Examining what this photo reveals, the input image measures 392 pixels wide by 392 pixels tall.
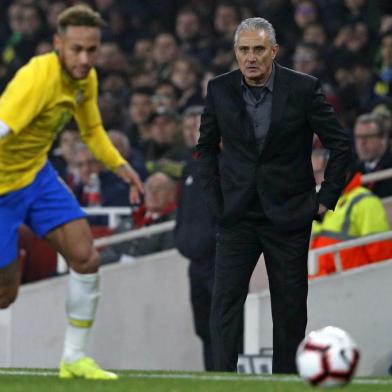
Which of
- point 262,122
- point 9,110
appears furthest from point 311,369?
point 9,110

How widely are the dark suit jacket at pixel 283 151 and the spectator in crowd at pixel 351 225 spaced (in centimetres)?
262

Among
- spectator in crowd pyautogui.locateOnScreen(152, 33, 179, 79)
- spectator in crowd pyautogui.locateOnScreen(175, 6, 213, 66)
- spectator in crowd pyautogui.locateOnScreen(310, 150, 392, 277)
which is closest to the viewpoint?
spectator in crowd pyautogui.locateOnScreen(310, 150, 392, 277)

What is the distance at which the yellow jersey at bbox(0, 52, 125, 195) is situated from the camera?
26.1ft

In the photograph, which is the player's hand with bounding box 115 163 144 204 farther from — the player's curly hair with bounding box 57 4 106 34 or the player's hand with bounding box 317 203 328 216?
the player's hand with bounding box 317 203 328 216

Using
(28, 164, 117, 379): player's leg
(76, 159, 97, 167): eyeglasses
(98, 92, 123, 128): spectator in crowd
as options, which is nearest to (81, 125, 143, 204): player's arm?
(28, 164, 117, 379): player's leg

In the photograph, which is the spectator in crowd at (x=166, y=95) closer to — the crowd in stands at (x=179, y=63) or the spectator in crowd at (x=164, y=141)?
the crowd in stands at (x=179, y=63)

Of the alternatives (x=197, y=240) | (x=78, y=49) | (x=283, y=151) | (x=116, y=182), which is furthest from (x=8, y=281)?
(x=116, y=182)

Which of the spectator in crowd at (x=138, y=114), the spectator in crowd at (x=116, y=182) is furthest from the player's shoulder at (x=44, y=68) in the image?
the spectator in crowd at (x=138, y=114)

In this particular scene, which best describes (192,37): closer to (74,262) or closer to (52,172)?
(52,172)

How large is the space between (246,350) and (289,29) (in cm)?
643

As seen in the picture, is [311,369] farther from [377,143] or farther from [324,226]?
[377,143]

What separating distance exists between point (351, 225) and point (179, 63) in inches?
201

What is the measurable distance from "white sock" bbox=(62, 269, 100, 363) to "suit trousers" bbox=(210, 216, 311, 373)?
0.67 meters

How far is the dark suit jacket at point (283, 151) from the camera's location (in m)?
7.88
